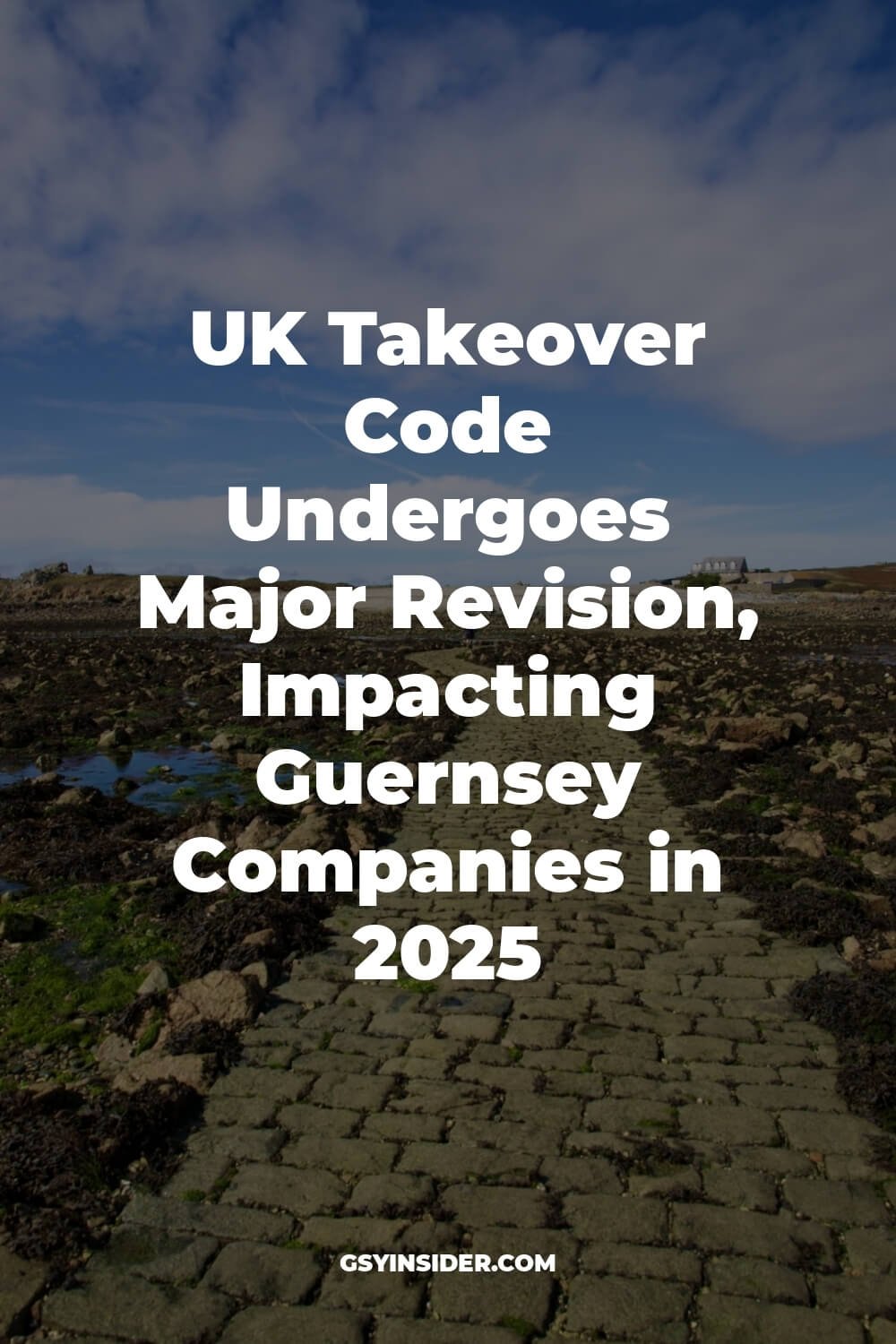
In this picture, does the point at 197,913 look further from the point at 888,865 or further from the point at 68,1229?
the point at 888,865

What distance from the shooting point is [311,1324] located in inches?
169

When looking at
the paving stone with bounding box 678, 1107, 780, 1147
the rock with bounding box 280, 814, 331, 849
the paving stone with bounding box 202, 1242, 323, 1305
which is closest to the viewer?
the paving stone with bounding box 202, 1242, 323, 1305

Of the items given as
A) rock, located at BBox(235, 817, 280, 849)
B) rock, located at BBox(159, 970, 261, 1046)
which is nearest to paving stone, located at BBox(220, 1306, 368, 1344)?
rock, located at BBox(159, 970, 261, 1046)

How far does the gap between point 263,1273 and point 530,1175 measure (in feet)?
4.98

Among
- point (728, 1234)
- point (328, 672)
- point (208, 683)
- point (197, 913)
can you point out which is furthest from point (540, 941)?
point (328, 672)

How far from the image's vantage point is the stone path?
14.3 ft

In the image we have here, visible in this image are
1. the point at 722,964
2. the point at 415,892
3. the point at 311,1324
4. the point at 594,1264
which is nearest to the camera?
the point at 311,1324

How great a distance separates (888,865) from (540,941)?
4.60 metres

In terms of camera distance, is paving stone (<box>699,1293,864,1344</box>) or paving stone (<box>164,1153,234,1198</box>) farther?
paving stone (<box>164,1153,234,1198</box>)

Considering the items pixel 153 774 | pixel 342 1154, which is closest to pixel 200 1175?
pixel 342 1154

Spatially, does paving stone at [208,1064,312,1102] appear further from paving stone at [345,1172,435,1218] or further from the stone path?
paving stone at [345,1172,435,1218]

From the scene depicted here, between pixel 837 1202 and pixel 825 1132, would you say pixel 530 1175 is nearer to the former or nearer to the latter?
pixel 837 1202

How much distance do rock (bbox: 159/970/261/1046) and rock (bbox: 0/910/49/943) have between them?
96.1 inches

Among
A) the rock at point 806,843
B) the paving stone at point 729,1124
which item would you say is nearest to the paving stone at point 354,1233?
the paving stone at point 729,1124
